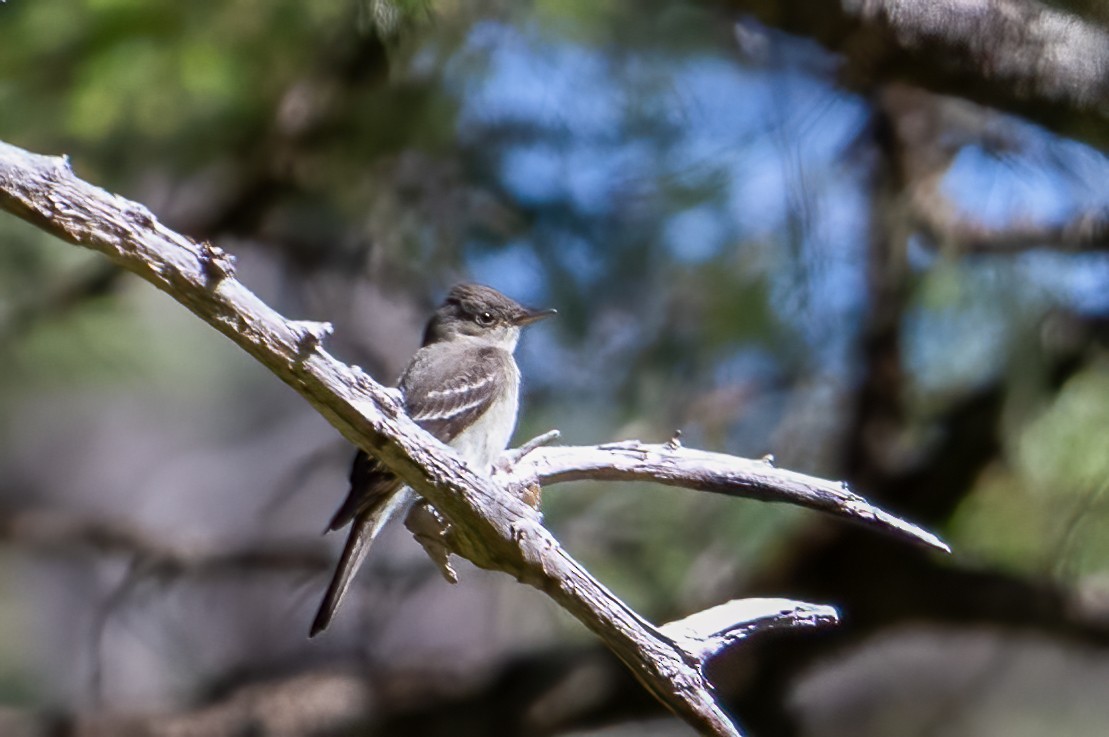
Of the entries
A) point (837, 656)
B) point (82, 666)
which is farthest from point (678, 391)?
point (82, 666)

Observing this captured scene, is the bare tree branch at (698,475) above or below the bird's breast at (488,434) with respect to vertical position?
above

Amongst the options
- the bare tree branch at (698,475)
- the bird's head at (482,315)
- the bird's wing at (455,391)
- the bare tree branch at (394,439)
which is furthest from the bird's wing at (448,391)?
the bare tree branch at (394,439)

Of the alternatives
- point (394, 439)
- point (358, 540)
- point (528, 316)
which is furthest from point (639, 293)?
point (394, 439)

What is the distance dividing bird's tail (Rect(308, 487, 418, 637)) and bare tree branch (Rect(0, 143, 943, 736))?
0.64m

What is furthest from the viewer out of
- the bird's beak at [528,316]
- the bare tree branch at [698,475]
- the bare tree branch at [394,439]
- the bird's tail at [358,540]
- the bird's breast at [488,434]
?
the bird's beak at [528,316]

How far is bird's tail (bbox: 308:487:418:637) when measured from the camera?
2926 millimetres

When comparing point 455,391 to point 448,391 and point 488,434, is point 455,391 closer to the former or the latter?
point 448,391

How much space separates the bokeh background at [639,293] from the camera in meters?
3.88

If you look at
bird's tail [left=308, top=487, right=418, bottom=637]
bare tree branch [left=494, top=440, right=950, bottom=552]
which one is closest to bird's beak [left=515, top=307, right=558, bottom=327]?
bird's tail [left=308, top=487, right=418, bottom=637]

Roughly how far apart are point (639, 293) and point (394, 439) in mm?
2534

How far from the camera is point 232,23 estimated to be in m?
3.96

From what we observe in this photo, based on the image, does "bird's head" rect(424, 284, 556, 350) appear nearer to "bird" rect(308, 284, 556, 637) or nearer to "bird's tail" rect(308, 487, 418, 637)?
"bird" rect(308, 284, 556, 637)

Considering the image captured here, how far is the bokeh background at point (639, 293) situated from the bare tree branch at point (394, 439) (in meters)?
1.77

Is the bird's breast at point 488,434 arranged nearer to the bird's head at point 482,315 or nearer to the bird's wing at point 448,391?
the bird's wing at point 448,391
